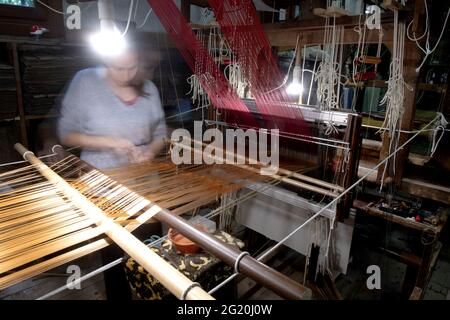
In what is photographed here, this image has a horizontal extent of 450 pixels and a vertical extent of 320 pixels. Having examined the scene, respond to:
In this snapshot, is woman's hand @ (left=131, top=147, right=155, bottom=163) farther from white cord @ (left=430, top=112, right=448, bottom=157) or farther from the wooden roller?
white cord @ (left=430, top=112, right=448, bottom=157)

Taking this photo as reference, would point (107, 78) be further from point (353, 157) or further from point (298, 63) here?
point (353, 157)

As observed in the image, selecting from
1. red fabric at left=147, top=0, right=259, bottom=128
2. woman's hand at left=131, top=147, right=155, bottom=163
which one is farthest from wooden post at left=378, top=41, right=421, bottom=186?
woman's hand at left=131, top=147, right=155, bottom=163

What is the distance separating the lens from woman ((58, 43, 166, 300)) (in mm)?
2348

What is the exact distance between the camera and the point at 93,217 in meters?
1.22

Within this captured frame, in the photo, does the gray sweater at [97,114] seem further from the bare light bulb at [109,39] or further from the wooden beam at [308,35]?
the wooden beam at [308,35]

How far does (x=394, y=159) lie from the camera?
7.34ft

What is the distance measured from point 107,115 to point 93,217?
1.37 meters

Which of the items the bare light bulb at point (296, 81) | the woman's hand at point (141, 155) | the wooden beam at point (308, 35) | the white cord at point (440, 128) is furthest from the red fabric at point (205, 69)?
the white cord at point (440, 128)

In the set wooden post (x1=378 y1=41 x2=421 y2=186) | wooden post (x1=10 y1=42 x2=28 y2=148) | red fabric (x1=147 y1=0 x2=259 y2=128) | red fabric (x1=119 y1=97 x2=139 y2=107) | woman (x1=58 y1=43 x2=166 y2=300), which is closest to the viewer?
wooden post (x1=378 y1=41 x2=421 y2=186)

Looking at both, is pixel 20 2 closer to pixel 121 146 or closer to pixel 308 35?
pixel 121 146

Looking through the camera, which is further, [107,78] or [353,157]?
[107,78]
